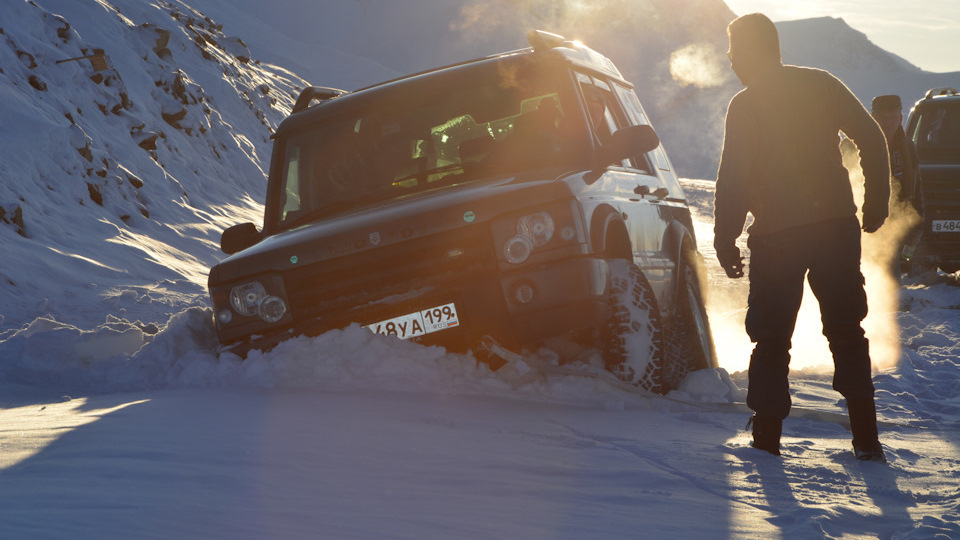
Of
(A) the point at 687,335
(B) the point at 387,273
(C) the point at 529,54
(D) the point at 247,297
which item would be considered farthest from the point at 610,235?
(D) the point at 247,297

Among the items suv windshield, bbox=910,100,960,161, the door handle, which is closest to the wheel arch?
the door handle

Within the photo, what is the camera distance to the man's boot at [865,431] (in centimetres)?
407

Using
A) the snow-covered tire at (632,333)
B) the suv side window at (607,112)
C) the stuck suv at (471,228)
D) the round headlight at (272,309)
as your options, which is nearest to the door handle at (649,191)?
the stuck suv at (471,228)

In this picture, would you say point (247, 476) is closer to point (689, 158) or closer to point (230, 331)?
point (230, 331)

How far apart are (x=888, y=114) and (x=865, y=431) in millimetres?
5988

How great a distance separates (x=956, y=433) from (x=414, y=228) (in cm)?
265

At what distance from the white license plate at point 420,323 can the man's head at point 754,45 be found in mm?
1684

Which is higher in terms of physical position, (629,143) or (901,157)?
(901,157)

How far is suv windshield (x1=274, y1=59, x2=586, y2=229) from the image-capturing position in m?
5.68

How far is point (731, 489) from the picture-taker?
3490mm

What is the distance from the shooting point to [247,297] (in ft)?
17.4

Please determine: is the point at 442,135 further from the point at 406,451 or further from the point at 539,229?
the point at 406,451

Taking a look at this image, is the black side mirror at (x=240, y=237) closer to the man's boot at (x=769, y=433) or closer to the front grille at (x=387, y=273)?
the front grille at (x=387, y=273)

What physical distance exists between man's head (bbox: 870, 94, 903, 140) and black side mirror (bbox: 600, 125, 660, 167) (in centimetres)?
448
